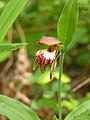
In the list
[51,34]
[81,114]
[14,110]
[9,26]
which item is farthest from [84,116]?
[51,34]

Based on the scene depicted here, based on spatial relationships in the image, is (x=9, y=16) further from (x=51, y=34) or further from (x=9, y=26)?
(x=51, y=34)

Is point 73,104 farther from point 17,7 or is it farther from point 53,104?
point 17,7

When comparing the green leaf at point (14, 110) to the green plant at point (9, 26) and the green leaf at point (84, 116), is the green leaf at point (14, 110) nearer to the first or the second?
the green plant at point (9, 26)

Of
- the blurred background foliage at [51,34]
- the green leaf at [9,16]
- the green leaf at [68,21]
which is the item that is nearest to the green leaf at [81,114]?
the green leaf at [68,21]

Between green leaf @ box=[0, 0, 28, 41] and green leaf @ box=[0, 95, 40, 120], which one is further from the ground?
green leaf @ box=[0, 0, 28, 41]

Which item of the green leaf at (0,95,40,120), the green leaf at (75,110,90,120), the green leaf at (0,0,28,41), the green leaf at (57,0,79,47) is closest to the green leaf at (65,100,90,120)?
the green leaf at (75,110,90,120)

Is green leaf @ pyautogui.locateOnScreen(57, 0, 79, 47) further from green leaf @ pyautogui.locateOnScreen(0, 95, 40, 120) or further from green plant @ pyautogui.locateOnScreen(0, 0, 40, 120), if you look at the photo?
green leaf @ pyautogui.locateOnScreen(0, 95, 40, 120)

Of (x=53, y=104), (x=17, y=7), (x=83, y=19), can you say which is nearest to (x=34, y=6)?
(x=83, y=19)
